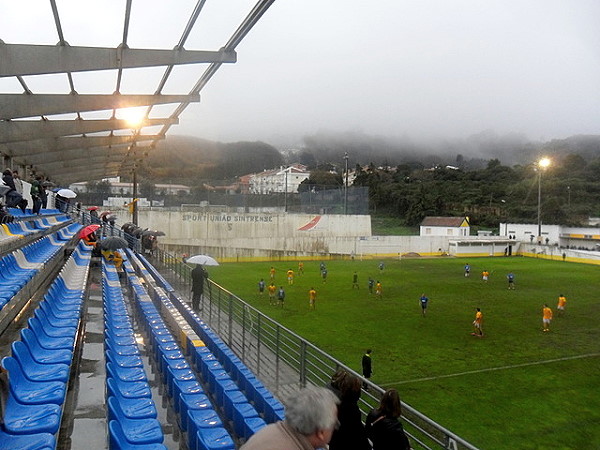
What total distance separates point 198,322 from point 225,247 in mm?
31642

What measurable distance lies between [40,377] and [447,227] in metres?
53.7

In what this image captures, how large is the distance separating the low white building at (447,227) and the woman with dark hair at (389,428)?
171 feet

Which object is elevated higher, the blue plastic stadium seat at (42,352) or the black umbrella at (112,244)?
the black umbrella at (112,244)

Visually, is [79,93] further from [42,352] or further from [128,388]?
[128,388]

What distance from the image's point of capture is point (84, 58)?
957 cm

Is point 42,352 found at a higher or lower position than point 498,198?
lower

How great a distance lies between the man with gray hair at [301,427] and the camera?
1979mm

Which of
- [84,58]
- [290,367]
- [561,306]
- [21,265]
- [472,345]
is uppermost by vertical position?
[84,58]

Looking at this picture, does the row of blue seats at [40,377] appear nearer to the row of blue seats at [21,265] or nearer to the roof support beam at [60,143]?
the row of blue seats at [21,265]

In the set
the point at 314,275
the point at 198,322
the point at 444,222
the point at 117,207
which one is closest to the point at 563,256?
the point at 444,222

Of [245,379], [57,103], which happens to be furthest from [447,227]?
[245,379]

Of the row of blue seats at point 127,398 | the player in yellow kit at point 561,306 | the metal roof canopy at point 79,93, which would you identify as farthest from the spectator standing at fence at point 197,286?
the player in yellow kit at point 561,306

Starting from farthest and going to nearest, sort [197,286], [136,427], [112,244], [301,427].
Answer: [112,244] → [197,286] → [136,427] → [301,427]

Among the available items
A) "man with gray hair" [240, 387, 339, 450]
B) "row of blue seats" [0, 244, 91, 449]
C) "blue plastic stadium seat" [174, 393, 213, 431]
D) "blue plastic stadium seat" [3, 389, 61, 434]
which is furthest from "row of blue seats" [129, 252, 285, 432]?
"man with gray hair" [240, 387, 339, 450]
